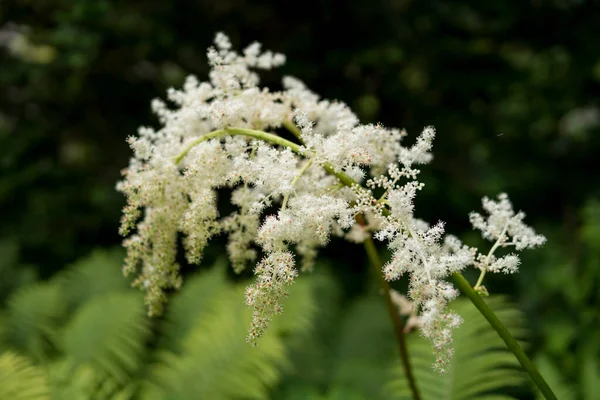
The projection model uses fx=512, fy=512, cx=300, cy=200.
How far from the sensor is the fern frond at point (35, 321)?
4.33 m

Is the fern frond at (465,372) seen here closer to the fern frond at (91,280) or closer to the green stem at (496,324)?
the green stem at (496,324)

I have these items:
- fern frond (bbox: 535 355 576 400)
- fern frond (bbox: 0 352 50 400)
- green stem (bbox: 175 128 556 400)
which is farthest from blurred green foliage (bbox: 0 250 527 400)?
green stem (bbox: 175 128 556 400)

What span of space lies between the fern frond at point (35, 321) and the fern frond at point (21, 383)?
158 cm

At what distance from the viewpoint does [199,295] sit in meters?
5.06

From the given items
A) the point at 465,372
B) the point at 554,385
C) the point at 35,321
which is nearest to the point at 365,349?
the point at 465,372

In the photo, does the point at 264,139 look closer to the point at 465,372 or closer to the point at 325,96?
the point at 465,372

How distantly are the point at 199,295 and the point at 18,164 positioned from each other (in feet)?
8.37

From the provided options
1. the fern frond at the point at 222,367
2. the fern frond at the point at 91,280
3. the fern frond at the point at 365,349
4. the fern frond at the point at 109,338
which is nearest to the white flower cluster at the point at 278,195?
the fern frond at the point at 222,367

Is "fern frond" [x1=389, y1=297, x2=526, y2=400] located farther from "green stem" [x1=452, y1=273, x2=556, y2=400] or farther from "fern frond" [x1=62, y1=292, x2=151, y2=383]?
"fern frond" [x1=62, y1=292, x2=151, y2=383]

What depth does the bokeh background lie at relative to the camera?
4.20 m

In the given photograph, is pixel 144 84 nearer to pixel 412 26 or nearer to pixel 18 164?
pixel 18 164

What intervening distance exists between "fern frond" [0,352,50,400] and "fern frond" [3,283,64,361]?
1581mm

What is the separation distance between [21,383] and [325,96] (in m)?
3.84

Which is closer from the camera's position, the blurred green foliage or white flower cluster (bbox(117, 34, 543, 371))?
white flower cluster (bbox(117, 34, 543, 371))
